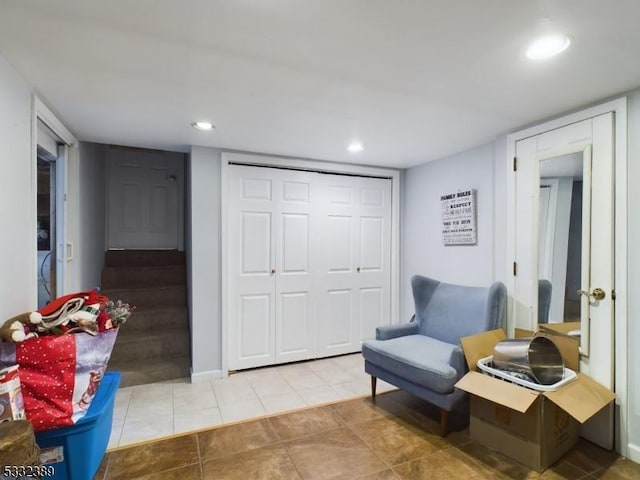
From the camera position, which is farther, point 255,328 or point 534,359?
point 255,328

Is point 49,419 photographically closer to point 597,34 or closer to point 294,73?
point 294,73

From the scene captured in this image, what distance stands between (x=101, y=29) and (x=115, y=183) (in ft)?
11.6

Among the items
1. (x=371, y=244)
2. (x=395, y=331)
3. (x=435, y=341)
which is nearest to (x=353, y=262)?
(x=371, y=244)

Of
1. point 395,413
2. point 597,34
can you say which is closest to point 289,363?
point 395,413

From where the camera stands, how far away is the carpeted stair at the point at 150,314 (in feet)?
10.8

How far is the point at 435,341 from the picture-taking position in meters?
2.80

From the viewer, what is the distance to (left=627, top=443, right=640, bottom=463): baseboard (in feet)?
6.37

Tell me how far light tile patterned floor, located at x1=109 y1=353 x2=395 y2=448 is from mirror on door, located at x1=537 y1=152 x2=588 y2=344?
1.47m

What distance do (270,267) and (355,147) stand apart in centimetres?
141

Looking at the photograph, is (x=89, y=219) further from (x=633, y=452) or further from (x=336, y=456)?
(x=633, y=452)

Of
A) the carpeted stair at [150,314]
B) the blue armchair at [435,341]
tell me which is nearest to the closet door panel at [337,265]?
the blue armchair at [435,341]

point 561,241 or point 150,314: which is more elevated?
point 561,241

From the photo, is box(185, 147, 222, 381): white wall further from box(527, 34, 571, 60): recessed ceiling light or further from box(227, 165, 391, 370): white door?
box(527, 34, 571, 60): recessed ceiling light

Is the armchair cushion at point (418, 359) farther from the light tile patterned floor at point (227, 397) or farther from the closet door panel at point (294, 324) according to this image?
the closet door panel at point (294, 324)
